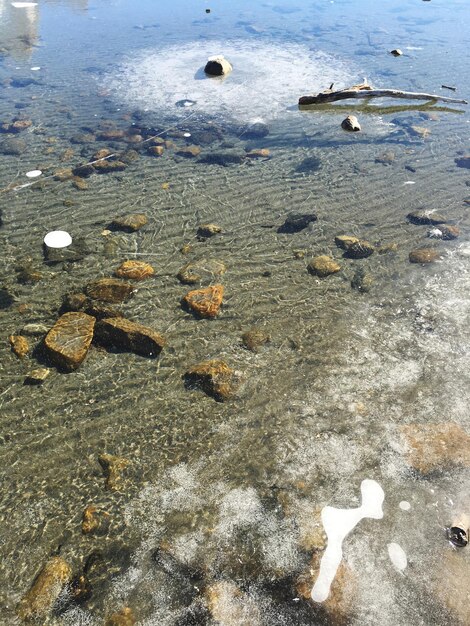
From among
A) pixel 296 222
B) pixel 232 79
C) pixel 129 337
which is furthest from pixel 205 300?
pixel 232 79

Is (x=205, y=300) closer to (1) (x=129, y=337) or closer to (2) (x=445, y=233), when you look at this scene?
(1) (x=129, y=337)

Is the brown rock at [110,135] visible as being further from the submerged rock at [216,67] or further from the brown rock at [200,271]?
the brown rock at [200,271]

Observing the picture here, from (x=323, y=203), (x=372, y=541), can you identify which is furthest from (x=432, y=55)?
(x=372, y=541)

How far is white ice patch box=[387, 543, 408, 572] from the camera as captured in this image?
441 centimetres

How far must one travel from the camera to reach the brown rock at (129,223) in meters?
9.39

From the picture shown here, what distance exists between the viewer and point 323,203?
1050 centimetres

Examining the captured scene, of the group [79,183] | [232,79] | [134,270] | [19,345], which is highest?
[232,79]

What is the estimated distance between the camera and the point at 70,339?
6.67m

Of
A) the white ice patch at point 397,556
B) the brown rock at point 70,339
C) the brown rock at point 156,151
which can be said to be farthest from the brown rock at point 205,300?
the brown rock at point 156,151

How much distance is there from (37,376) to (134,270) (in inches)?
109

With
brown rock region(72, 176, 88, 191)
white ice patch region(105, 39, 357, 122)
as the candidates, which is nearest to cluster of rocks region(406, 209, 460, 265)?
white ice patch region(105, 39, 357, 122)

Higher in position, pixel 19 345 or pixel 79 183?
pixel 79 183

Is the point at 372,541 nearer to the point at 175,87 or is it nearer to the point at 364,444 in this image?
the point at 364,444

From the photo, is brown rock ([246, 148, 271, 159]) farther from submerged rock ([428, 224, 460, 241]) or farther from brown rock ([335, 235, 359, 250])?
submerged rock ([428, 224, 460, 241])
